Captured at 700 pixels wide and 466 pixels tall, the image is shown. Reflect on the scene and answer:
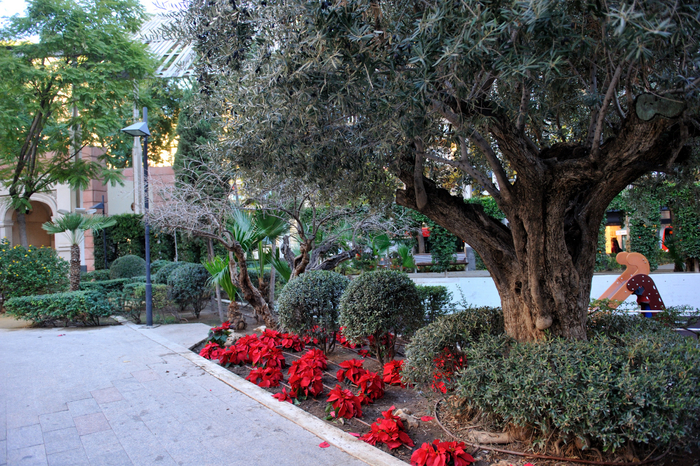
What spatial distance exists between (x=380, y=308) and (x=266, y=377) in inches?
66.0

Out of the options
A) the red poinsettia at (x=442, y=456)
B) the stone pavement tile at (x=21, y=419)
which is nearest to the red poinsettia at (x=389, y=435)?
the red poinsettia at (x=442, y=456)

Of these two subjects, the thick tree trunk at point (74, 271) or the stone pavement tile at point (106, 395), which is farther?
the thick tree trunk at point (74, 271)

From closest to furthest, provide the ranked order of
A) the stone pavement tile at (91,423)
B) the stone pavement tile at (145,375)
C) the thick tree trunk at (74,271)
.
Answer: the stone pavement tile at (91,423) < the stone pavement tile at (145,375) < the thick tree trunk at (74,271)

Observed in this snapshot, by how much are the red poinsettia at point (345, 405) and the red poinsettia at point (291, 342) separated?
2727 millimetres

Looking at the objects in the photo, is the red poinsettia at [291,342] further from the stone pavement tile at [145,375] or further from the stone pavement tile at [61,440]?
the stone pavement tile at [61,440]

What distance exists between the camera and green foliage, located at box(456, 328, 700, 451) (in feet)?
9.48

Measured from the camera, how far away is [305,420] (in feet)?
14.2

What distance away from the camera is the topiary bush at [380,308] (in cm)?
561

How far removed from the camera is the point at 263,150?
4.76m

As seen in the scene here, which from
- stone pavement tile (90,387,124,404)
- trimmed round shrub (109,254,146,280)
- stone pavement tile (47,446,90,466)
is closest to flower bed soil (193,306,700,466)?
stone pavement tile (90,387,124,404)

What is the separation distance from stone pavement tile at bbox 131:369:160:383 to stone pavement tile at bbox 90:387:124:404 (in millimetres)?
438

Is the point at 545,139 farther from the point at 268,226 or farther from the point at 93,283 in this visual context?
the point at 93,283

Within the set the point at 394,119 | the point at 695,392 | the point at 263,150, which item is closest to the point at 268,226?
the point at 263,150

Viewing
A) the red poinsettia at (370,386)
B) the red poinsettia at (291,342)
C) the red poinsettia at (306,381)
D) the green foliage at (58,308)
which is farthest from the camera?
the green foliage at (58,308)
